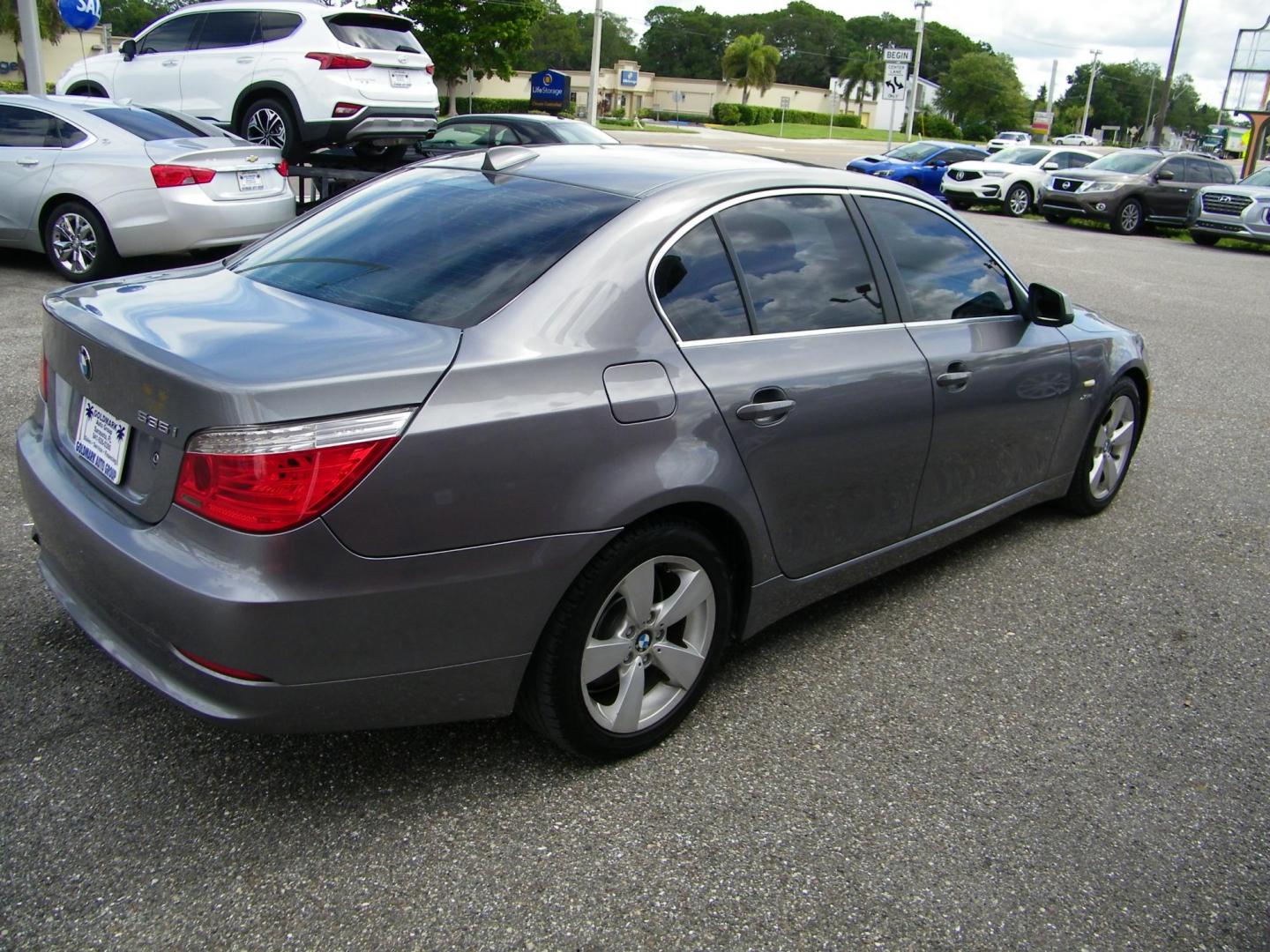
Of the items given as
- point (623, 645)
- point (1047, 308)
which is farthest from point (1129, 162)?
point (623, 645)

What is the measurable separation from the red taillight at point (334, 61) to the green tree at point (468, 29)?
3750 cm

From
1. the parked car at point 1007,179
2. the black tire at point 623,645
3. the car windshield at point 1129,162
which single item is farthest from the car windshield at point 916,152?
the black tire at point 623,645

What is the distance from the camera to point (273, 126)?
1137 centimetres

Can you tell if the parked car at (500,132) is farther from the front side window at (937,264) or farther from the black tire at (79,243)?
the front side window at (937,264)

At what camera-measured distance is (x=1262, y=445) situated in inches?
267

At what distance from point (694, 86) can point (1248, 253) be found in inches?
3879

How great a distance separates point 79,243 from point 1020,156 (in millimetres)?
22067

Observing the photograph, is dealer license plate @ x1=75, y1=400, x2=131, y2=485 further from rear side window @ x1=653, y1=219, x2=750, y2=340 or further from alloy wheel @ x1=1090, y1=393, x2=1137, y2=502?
alloy wheel @ x1=1090, y1=393, x2=1137, y2=502

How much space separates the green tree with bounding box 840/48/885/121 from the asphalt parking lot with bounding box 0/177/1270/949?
400 feet

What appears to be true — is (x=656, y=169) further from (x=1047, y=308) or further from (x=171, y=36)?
(x=171, y=36)

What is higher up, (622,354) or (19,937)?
(622,354)

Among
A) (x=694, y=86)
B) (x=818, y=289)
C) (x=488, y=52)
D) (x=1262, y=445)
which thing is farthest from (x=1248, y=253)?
(x=694, y=86)

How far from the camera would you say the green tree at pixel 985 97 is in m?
109

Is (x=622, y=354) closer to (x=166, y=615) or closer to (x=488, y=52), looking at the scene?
(x=166, y=615)
